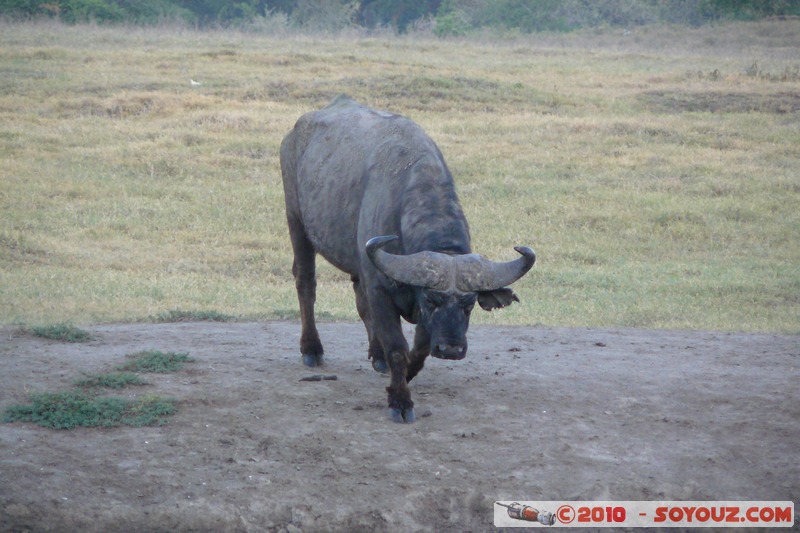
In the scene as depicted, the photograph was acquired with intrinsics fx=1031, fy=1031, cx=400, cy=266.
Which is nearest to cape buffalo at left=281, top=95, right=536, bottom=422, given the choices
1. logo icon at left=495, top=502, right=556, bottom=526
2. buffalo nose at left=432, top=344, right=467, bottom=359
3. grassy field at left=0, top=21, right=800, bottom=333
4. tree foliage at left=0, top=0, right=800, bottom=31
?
buffalo nose at left=432, top=344, right=467, bottom=359

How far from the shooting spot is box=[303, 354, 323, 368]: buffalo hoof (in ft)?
Answer: 25.1

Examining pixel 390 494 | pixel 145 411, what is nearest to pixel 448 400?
pixel 390 494

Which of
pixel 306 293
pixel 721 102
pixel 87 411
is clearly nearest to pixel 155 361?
pixel 87 411

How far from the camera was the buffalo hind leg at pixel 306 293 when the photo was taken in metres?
7.71

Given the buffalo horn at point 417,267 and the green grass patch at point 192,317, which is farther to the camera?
the green grass patch at point 192,317

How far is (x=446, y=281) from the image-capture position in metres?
5.92

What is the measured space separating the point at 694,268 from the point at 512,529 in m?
7.90

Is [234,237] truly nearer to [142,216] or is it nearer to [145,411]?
[142,216]

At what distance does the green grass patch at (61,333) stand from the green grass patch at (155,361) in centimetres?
77

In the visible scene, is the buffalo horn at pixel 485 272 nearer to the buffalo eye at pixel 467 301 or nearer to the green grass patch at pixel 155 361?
the buffalo eye at pixel 467 301

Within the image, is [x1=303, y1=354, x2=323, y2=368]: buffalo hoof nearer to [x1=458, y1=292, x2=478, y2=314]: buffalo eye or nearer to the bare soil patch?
[x1=458, y1=292, x2=478, y2=314]: buffalo eye

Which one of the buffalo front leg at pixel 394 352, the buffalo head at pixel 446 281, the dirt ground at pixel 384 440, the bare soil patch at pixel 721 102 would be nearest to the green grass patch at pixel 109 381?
the dirt ground at pixel 384 440
